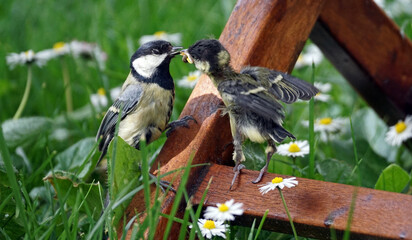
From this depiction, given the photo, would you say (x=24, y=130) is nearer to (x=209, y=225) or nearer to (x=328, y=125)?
(x=209, y=225)

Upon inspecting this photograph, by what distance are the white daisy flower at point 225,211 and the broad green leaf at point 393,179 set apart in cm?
76

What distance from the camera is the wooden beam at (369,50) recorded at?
2.55 m

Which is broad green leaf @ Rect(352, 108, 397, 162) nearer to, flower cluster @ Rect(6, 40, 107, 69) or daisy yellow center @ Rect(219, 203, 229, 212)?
daisy yellow center @ Rect(219, 203, 229, 212)

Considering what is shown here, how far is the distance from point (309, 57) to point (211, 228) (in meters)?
2.34

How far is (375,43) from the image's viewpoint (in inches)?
104

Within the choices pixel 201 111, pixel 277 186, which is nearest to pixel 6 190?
pixel 201 111

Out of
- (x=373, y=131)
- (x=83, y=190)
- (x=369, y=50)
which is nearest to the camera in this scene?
(x=83, y=190)

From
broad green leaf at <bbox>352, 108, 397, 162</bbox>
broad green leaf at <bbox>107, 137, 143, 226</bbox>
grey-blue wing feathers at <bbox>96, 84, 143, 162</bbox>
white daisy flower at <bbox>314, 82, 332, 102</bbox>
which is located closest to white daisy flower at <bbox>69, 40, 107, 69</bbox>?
grey-blue wing feathers at <bbox>96, 84, 143, 162</bbox>

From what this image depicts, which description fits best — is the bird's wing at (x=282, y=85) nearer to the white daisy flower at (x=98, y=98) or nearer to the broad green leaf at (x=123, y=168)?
the broad green leaf at (x=123, y=168)

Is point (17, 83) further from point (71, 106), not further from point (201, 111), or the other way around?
point (201, 111)

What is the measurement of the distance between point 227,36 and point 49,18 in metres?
2.95

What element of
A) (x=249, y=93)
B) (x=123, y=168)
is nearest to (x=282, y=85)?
(x=249, y=93)

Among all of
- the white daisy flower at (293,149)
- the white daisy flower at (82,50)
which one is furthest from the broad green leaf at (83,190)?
the white daisy flower at (82,50)

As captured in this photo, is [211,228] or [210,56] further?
[210,56]
